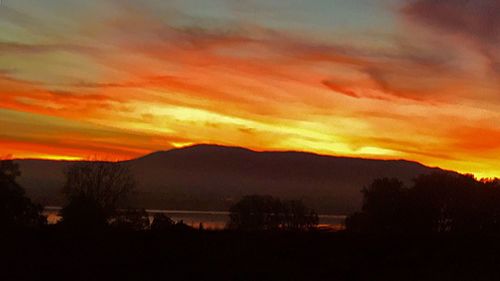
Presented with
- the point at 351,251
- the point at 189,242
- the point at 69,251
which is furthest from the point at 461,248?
the point at 69,251

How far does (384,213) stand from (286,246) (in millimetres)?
49383

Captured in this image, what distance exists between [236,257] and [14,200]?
35541mm

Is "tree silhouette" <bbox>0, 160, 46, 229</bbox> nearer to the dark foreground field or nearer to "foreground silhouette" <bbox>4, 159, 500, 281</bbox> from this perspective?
"foreground silhouette" <bbox>4, 159, 500, 281</bbox>

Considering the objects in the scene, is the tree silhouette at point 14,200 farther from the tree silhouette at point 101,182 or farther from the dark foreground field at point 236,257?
the dark foreground field at point 236,257

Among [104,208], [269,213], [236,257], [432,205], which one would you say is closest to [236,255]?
[236,257]

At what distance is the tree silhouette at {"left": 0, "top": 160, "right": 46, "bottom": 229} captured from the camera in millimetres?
51719

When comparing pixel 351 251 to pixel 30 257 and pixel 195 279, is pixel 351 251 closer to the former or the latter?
pixel 195 279

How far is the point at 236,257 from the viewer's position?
→ 2266 centimetres

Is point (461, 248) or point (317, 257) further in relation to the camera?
point (461, 248)

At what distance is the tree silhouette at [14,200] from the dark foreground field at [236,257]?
2882 centimetres

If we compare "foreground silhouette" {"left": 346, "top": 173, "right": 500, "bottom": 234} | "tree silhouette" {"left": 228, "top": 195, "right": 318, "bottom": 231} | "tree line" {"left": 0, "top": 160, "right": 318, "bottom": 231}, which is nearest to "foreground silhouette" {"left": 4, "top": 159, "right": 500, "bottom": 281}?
"tree line" {"left": 0, "top": 160, "right": 318, "bottom": 231}

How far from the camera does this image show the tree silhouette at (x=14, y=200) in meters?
51.7

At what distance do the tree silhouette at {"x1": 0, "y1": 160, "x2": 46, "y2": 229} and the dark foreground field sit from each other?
28.8 metres

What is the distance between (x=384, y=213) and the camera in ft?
239
